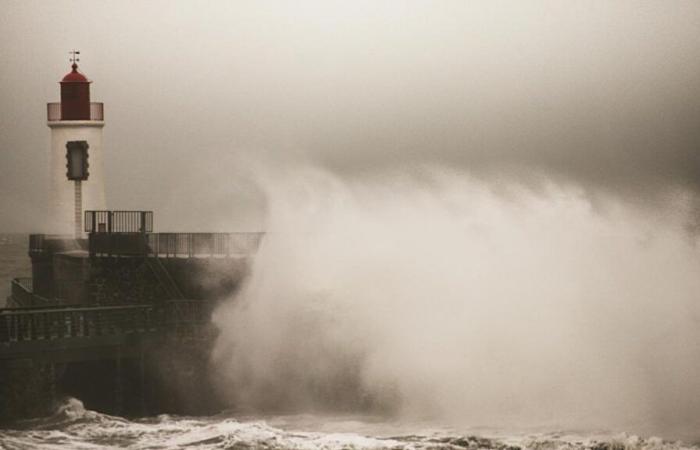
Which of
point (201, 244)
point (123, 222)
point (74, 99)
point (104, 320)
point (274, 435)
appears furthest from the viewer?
point (74, 99)

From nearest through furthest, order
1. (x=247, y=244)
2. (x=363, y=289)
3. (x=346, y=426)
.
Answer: (x=346, y=426) → (x=363, y=289) → (x=247, y=244)

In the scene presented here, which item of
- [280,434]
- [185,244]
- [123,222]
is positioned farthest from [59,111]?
[280,434]

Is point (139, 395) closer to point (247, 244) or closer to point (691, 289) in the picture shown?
point (247, 244)

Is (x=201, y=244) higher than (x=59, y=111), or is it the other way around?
(x=59, y=111)

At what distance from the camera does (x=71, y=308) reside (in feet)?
85.6

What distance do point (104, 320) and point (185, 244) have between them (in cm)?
325

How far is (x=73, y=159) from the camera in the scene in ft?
112

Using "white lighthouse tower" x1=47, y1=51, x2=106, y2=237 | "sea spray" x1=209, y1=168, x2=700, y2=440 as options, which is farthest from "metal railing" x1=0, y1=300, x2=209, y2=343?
"white lighthouse tower" x1=47, y1=51, x2=106, y2=237

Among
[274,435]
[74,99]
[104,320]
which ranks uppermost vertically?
[74,99]

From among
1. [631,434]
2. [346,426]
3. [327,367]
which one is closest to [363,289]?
[327,367]

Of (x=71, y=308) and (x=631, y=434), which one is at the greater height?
(x=71, y=308)

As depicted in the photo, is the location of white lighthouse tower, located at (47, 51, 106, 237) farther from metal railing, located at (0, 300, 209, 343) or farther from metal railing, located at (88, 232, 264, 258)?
metal railing, located at (0, 300, 209, 343)

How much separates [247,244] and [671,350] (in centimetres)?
821

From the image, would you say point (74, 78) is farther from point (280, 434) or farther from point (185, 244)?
point (280, 434)
